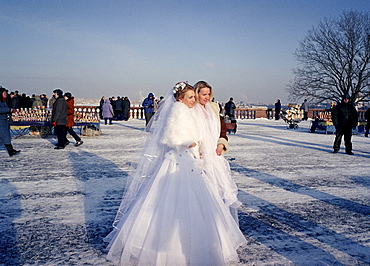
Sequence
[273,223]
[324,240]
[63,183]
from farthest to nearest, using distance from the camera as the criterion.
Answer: [63,183] → [273,223] → [324,240]

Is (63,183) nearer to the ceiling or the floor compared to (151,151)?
nearer to the floor

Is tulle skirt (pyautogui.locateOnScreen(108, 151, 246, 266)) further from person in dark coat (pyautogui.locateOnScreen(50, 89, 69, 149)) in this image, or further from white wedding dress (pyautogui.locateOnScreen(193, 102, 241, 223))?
person in dark coat (pyautogui.locateOnScreen(50, 89, 69, 149))

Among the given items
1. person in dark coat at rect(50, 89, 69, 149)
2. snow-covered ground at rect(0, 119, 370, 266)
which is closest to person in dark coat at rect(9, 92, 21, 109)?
person in dark coat at rect(50, 89, 69, 149)

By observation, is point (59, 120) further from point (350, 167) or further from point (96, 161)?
point (350, 167)

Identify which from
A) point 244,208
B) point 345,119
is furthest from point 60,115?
point 345,119

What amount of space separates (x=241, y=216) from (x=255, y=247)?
3.01ft

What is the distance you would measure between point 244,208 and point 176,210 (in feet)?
6.49

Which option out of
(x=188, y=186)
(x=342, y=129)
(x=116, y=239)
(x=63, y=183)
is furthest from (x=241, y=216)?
(x=342, y=129)

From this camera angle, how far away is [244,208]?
454 centimetres

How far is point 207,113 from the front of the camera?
3361mm

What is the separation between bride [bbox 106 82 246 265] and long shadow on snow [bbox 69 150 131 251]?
20.7 inches

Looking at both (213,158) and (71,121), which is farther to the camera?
(71,121)

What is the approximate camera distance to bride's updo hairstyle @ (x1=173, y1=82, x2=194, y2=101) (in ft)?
10.3

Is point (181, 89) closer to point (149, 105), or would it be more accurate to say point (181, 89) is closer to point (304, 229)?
→ point (304, 229)
